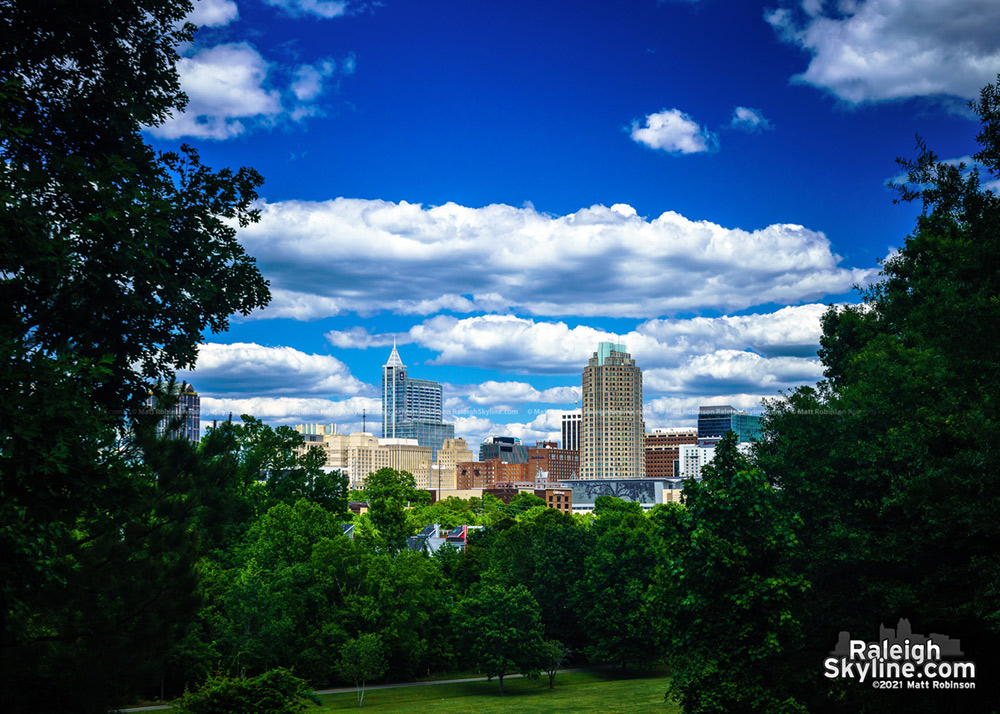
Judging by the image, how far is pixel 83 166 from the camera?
1320 centimetres

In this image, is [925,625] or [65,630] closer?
[65,630]

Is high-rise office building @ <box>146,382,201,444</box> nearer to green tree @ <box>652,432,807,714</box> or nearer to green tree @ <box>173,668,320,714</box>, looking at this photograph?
green tree @ <box>173,668,320,714</box>

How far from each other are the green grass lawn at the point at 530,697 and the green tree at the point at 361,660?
5.41 feet

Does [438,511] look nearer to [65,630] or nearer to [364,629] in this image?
[364,629]

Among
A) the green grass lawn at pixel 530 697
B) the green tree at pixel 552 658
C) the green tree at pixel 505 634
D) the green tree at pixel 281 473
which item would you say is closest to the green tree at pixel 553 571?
the green grass lawn at pixel 530 697

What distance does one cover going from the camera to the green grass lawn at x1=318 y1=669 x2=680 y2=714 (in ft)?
152

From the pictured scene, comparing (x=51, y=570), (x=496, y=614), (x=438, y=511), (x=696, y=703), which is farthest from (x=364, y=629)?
(x=438, y=511)

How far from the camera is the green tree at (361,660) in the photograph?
4938 cm

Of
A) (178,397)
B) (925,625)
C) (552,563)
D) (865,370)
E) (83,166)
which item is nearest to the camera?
(83,166)

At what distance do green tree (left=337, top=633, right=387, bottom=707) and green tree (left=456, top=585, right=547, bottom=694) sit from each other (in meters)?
8.60

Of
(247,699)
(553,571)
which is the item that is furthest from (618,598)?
(247,699)

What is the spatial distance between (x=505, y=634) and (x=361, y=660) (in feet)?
37.7

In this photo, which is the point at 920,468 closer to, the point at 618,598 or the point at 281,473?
the point at 618,598

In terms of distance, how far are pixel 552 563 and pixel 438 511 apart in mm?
68105
